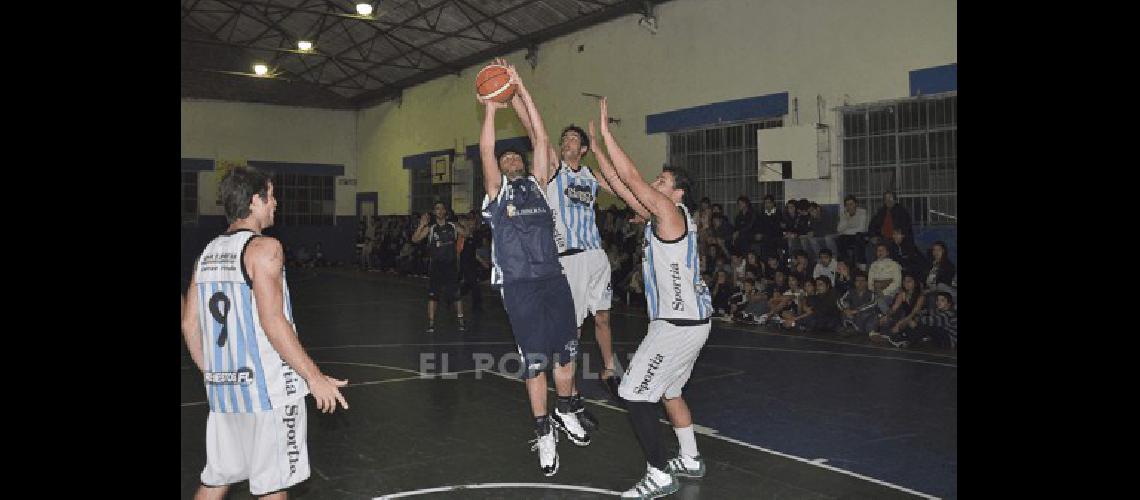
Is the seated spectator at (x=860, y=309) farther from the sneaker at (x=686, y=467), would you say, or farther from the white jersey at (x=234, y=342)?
the white jersey at (x=234, y=342)

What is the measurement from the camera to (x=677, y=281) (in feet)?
16.2

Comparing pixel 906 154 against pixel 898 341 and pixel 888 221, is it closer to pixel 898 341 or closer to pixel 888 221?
pixel 888 221

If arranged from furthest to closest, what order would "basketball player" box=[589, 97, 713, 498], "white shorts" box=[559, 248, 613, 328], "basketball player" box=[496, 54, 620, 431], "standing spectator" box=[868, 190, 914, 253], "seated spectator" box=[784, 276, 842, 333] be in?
"standing spectator" box=[868, 190, 914, 253] → "seated spectator" box=[784, 276, 842, 333] → "white shorts" box=[559, 248, 613, 328] → "basketball player" box=[496, 54, 620, 431] → "basketball player" box=[589, 97, 713, 498]

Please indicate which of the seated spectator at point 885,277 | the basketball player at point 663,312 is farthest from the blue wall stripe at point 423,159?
the basketball player at point 663,312

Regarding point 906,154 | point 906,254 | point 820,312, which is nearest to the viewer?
point 906,254

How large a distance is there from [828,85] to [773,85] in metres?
1.22

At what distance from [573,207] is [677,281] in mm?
2024

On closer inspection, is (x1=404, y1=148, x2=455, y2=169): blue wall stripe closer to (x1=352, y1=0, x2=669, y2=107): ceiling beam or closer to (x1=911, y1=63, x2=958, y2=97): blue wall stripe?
(x1=352, y1=0, x2=669, y2=107): ceiling beam

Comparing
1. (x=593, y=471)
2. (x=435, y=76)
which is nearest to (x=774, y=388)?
(x=593, y=471)

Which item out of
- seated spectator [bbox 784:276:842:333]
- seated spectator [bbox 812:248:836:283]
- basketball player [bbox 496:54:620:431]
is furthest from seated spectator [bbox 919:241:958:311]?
basketball player [bbox 496:54:620:431]

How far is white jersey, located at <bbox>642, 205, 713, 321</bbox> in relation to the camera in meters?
4.94

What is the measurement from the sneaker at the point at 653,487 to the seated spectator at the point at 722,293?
8869 mm

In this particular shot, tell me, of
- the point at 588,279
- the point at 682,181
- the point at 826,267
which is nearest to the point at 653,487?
the point at 682,181
